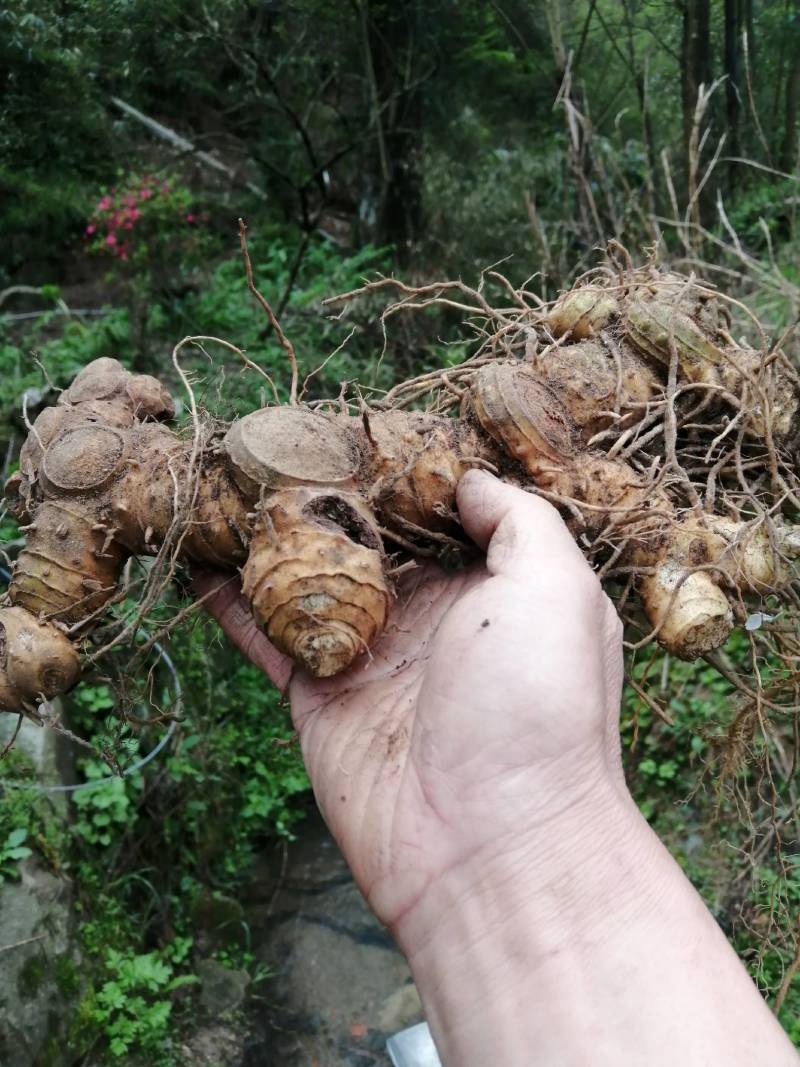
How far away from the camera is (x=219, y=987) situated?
2.56 metres

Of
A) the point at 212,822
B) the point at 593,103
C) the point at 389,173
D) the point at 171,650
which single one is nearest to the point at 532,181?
the point at 593,103

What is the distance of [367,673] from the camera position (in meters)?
1.43

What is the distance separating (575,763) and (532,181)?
388 centimetres

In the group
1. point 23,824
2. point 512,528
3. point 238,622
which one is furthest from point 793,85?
point 23,824

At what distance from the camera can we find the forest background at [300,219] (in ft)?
8.48

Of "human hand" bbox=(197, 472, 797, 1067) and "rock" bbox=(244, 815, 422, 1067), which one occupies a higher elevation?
"human hand" bbox=(197, 472, 797, 1067)

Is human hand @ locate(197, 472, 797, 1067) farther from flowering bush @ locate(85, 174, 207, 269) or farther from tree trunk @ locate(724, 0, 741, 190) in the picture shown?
flowering bush @ locate(85, 174, 207, 269)

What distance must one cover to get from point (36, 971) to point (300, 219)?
13.9 ft

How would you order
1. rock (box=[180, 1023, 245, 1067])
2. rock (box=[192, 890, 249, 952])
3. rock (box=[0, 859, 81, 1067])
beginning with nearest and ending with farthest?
rock (box=[0, 859, 81, 1067]), rock (box=[180, 1023, 245, 1067]), rock (box=[192, 890, 249, 952])

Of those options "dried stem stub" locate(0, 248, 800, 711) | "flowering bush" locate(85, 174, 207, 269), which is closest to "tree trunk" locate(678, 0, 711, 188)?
"dried stem stub" locate(0, 248, 800, 711)

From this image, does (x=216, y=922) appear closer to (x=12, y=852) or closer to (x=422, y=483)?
(x=12, y=852)

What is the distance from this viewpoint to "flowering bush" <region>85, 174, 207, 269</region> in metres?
4.17

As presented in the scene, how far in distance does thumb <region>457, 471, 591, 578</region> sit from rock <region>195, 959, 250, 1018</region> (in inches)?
73.9

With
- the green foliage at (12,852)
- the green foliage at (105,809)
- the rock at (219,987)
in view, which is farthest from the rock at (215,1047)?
the green foliage at (12,852)
